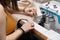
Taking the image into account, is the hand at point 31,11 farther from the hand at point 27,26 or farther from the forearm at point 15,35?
the forearm at point 15,35

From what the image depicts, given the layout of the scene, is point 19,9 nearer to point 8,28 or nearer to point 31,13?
point 31,13

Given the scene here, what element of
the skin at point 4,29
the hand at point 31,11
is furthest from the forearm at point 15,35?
the hand at point 31,11

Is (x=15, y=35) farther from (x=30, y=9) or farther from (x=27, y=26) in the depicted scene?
(x=30, y=9)

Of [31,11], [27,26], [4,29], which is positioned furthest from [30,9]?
[4,29]

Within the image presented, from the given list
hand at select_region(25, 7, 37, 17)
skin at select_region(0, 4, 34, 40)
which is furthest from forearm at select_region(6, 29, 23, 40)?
hand at select_region(25, 7, 37, 17)

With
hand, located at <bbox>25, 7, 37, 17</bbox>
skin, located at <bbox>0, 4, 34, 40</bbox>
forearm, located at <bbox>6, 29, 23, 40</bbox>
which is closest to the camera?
skin, located at <bbox>0, 4, 34, 40</bbox>

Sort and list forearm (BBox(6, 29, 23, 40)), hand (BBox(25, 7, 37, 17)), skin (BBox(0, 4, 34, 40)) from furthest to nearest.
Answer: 1. hand (BBox(25, 7, 37, 17))
2. forearm (BBox(6, 29, 23, 40))
3. skin (BBox(0, 4, 34, 40))

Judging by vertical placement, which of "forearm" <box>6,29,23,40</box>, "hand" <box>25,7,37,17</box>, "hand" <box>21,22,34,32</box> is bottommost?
"forearm" <box>6,29,23,40</box>

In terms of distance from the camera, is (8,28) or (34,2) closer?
(8,28)

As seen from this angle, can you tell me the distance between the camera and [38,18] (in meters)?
1.46

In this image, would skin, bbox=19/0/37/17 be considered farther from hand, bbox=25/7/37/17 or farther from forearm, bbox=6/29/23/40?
forearm, bbox=6/29/23/40

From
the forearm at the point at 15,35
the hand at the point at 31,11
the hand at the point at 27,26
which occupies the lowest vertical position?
the forearm at the point at 15,35

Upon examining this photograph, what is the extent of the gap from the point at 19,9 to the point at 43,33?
611mm

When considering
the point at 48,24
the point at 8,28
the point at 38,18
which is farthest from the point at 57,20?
the point at 8,28
